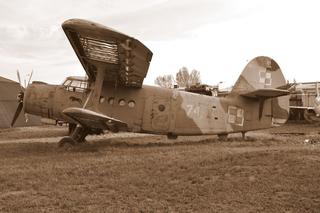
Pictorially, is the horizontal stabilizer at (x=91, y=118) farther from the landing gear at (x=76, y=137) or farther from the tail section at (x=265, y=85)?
the tail section at (x=265, y=85)

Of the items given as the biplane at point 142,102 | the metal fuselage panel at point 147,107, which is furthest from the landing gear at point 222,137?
the metal fuselage panel at point 147,107

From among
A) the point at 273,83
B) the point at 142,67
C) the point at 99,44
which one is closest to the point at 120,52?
the point at 99,44

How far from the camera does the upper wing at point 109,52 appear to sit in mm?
8328

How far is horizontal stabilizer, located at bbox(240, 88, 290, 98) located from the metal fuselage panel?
1.17 m

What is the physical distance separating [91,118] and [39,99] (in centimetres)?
293

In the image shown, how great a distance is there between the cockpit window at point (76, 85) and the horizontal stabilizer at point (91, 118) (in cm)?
179

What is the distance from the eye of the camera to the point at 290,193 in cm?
550

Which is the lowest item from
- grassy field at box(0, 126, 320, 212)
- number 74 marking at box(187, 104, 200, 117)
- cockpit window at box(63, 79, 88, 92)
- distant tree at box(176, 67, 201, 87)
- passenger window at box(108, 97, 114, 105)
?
grassy field at box(0, 126, 320, 212)

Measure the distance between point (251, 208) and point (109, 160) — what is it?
4.49 m

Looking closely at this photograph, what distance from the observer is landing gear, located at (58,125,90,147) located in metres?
11.3

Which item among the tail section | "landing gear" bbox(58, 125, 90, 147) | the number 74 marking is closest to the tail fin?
the tail section

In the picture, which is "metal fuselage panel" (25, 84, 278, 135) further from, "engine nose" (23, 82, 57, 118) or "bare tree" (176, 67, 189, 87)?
"bare tree" (176, 67, 189, 87)

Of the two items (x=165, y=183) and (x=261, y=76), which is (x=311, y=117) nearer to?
(x=261, y=76)

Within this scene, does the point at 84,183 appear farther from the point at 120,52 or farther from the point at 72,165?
the point at 120,52
